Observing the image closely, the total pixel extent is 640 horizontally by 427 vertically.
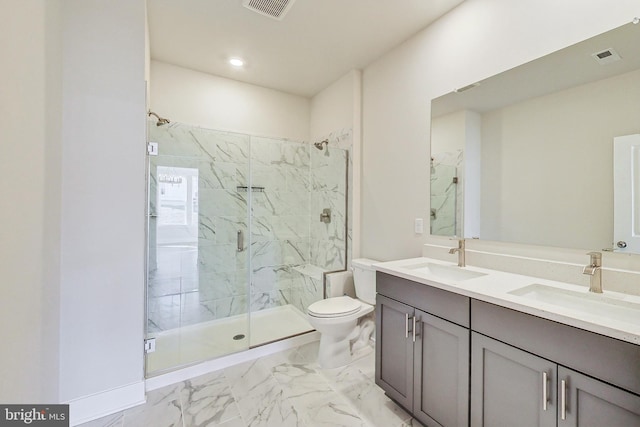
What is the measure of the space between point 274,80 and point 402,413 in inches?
126

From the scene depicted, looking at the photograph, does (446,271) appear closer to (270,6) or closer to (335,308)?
(335,308)

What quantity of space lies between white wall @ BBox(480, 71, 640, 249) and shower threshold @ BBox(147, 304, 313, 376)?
6.55 ft

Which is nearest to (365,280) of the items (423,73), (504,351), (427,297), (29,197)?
(427,297)

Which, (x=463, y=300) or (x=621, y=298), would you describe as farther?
(x=463, y=300)

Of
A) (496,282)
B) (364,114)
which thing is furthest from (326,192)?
(496,282)

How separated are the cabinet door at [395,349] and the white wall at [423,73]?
0.68m

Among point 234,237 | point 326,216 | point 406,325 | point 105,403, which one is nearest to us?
point 406,325

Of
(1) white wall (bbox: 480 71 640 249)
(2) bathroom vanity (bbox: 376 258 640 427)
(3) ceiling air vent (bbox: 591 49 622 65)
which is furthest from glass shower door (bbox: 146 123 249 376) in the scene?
(3) ceiling air vent (bbox: 591 49 622 65)

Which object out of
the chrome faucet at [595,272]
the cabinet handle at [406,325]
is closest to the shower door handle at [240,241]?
the cabinet handle at [406,325]

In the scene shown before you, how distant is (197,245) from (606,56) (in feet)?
10.2

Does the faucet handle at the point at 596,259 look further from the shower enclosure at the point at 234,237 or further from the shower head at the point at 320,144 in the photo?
the shower head at the point at 320,144

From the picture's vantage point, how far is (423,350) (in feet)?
4.76

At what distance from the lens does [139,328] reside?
1.75 metres

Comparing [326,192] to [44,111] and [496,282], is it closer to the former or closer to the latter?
[496,282]
